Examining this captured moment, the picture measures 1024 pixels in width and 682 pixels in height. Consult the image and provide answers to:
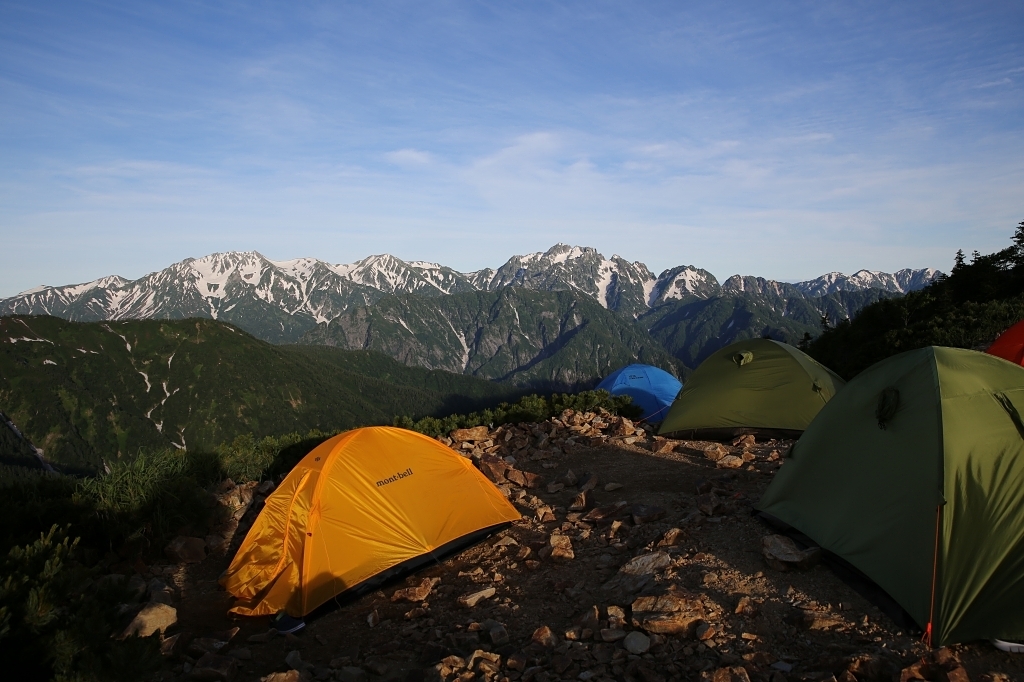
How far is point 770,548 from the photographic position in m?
7.60

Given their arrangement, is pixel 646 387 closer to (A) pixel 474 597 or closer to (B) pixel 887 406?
(B) pixel 887 406

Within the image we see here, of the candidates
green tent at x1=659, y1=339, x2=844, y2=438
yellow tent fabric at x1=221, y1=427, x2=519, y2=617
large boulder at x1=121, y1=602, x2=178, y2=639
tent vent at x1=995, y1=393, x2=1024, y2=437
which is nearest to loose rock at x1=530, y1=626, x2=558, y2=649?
yellow tent fabric at x1=221, y1=427, x2=519, y2=617

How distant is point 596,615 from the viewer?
22.6 feet

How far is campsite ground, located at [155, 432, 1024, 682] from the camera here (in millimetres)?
Answer: 5895

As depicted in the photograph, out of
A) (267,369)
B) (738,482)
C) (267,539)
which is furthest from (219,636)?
(267,369)

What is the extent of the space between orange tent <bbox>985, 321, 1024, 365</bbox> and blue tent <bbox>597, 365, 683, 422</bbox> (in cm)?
952

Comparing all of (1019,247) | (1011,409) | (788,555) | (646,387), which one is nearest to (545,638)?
(788,555)

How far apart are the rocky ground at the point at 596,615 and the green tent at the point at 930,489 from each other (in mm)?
409

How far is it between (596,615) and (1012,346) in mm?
14425

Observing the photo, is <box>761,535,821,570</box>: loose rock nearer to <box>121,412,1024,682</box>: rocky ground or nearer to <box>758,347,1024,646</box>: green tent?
<box>121,412,1024,682</box>: rocky ground

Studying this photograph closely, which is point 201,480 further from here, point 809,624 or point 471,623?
point 809,624

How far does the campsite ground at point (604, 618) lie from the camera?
589cm

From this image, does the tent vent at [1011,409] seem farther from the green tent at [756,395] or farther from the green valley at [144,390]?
the green valley at [144,390]

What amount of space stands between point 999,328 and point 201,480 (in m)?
30.8
